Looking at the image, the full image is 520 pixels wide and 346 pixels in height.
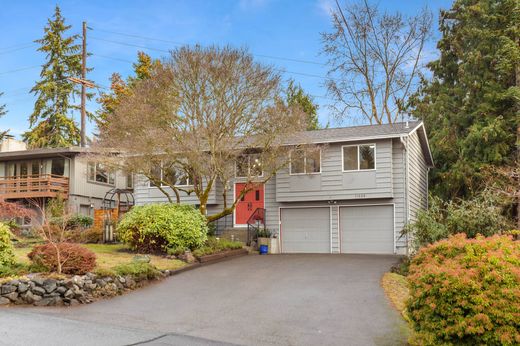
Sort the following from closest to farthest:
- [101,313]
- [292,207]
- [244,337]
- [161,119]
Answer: [244,337], [101,313], [161,119], [292,207]

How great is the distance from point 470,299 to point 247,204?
16.2 meters

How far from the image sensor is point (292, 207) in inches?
840

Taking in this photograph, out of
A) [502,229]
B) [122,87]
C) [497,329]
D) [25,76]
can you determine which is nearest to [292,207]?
[502,229]

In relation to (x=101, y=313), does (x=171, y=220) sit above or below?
above

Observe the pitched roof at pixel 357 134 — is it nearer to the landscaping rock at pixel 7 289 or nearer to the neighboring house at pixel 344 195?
the neighboring house at pixel 344 195

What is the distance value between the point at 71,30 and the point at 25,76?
5906mm

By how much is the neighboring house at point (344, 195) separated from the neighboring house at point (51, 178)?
28.0 ft

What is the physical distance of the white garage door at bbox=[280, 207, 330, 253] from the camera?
68.3ft

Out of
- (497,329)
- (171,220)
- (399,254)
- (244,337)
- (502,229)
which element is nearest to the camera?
(497,329)

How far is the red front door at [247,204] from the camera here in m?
22.0

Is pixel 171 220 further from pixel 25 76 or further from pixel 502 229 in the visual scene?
pixel 25 76

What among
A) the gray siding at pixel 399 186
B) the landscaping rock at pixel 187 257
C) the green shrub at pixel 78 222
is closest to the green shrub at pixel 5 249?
the landscaping rock at pixel 187 257

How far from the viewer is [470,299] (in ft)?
20.7

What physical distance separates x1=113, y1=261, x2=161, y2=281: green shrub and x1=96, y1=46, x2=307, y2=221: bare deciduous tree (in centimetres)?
483
